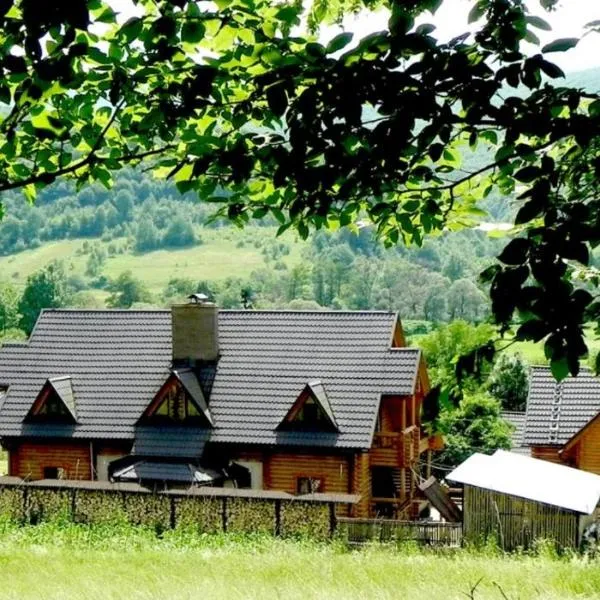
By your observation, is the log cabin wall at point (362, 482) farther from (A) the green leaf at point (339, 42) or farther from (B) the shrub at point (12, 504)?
(A) the green leaf at point (339, 42)

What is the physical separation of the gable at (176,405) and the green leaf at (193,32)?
73.3 ft

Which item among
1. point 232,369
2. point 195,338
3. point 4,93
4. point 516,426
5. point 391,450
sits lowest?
point 516,426

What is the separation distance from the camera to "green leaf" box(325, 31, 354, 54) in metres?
3.97

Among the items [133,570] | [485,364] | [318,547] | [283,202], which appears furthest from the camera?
[318,547]

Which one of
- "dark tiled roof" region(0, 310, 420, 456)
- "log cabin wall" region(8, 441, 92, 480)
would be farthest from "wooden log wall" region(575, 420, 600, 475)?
"log cabin wall" region(8, 441, 92, 480)

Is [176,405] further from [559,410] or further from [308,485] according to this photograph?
[559,410]

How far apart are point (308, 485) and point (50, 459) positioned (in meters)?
7.30

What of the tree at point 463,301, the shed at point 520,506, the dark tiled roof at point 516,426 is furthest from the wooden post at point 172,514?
the tree at point 463,301

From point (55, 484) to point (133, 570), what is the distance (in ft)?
28.4

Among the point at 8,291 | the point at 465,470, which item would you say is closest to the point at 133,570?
the point at 465,470

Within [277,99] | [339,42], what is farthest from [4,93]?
[339,42]

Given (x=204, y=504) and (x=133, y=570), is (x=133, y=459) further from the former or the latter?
(x=133, y=570)

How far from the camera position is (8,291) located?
410 ft

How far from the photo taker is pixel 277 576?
1087 centimetres
